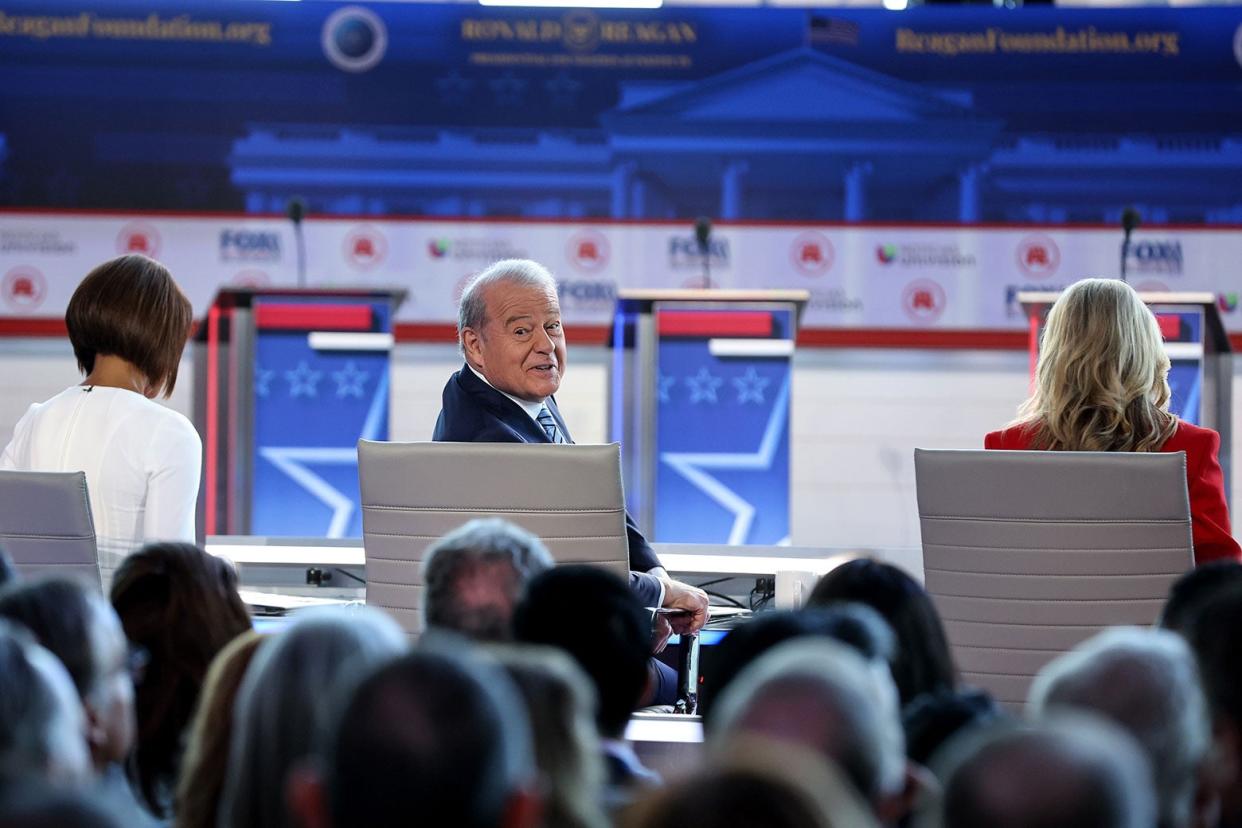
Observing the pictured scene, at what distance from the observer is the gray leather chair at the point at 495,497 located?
9.11 ft

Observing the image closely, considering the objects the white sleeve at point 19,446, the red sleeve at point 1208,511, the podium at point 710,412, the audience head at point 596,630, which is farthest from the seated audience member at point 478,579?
the podium at point 710,412

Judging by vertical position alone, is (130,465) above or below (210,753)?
above

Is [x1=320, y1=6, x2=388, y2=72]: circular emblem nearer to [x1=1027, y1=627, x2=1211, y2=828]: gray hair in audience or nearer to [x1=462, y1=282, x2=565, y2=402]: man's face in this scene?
[x1=462, y1=282, x2=565, y2=402]: man's face

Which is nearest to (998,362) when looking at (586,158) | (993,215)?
(993,215)

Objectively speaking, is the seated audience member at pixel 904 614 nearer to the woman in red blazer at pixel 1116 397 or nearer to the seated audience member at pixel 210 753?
the seated audience member at pixel 210 753

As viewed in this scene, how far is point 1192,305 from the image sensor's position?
5.71 metres

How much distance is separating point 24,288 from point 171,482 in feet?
15.1

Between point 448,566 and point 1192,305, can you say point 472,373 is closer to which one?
point 448,566

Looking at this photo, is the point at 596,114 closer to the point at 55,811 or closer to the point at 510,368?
the point at 510,368

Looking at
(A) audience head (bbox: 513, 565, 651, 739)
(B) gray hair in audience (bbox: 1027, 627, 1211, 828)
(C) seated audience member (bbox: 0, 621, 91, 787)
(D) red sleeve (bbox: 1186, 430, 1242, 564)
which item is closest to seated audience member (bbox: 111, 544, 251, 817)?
(A) audience head (bbox: 513, 565, 651, 739)

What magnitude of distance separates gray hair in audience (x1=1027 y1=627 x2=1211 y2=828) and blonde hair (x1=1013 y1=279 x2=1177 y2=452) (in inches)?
74.0

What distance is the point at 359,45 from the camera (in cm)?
712

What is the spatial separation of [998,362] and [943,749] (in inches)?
231

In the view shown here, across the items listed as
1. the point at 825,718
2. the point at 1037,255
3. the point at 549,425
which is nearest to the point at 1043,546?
the point at 549,425
